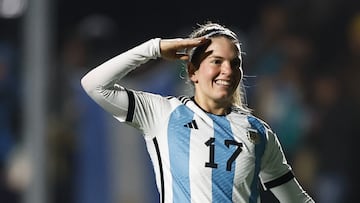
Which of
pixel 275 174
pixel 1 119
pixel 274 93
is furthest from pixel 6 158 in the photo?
pixel 275 174

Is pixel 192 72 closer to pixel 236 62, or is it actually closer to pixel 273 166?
pixel 236 62

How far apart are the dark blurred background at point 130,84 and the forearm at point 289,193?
2892 mm

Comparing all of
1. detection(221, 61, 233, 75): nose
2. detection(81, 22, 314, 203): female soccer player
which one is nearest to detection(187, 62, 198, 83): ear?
detection(81, 22, 314, 203): female soccer player

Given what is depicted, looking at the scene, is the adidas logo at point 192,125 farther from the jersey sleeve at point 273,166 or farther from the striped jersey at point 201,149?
the jersey sleeve at point 273,166

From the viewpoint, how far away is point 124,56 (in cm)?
371

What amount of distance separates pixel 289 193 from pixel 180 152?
381mm

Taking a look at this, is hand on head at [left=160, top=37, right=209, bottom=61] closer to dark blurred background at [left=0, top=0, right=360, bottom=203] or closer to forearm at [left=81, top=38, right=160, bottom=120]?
forearm at [left=81, top=38, right=160, bottom=120]

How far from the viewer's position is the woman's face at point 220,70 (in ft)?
12.2

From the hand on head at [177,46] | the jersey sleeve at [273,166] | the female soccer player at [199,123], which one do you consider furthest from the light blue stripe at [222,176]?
the hand on head at [177,46]

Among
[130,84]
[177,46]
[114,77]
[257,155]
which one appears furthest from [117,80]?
[130,84]

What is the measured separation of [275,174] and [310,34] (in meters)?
3.61

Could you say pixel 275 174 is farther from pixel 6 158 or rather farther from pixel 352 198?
pixel 6 158

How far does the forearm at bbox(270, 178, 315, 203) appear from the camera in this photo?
3.87 meters

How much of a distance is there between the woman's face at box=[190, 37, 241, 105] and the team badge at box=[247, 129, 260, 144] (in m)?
0.11
